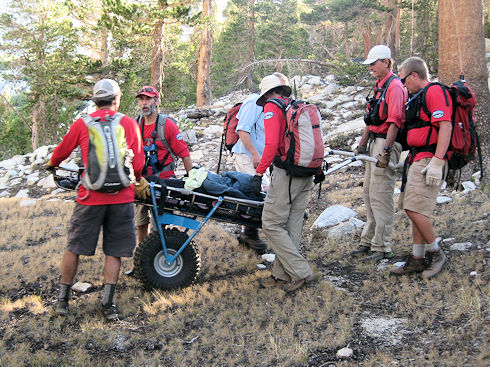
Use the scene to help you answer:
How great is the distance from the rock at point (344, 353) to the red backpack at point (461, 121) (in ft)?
7.20

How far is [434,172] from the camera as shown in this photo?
14.5 ft

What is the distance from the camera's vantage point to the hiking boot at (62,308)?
14.2ft

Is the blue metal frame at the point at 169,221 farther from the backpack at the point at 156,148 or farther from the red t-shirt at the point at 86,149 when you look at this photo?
the backpack at the point at 156,148

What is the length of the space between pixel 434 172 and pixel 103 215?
3.12m

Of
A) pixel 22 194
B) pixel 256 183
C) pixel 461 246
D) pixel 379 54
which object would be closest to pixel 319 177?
pixel 256 183

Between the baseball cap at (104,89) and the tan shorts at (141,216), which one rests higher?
the baseball cap at (104,89)

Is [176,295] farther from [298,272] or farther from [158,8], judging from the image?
[158,8]

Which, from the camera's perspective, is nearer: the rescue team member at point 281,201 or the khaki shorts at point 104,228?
the khaki shorts at point 104,228

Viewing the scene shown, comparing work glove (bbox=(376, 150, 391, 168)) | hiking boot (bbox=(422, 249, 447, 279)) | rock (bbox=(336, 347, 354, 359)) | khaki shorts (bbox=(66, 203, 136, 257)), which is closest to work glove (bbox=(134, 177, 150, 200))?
khaki shorts (bbox=(66, 203, 136, 257))

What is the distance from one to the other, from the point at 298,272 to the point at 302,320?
70 cm

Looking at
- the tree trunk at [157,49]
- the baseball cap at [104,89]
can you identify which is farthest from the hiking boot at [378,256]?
the tree trunk at [157,49]

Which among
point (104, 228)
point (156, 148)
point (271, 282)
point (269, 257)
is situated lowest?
point (269, 257)

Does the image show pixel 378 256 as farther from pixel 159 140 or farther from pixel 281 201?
pixel 159 140

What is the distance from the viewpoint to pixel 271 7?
Answer: 3381cm
